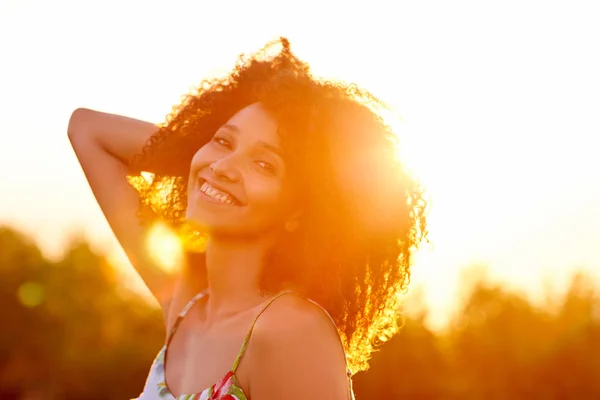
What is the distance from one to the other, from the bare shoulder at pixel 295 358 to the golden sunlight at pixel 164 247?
1.18 metres

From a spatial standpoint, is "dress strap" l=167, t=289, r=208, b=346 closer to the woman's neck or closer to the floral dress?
the floral dress

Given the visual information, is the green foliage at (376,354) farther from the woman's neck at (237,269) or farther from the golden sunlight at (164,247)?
the woman's neck at (237,269)

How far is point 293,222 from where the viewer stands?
137 inches

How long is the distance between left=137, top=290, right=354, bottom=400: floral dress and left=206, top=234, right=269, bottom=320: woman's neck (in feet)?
0.96

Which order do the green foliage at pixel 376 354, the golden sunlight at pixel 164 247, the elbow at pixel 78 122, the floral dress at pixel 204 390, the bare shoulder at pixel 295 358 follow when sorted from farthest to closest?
the green foliage at pixel 376 354 < the elbow at pixel 78 122 < the golden sunlight at pixel 164 247 < the floral dress at pixel 204 390 < the bare shoulder at pixel 295 358

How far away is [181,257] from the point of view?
4035 mm

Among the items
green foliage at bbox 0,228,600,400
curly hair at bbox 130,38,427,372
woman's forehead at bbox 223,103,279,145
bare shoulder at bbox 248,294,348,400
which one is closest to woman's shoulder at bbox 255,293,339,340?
bare shoulder at bbox 248,294,348,400

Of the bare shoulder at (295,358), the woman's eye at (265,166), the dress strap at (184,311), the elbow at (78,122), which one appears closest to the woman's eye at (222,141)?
the woman's eye at (265,166)

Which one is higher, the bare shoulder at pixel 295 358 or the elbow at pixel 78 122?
the elbow at pixel 78 122

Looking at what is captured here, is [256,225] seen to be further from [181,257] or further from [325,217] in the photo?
[181,257]

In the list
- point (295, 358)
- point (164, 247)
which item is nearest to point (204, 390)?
point (295, 358)

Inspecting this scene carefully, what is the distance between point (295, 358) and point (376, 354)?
59.8ft

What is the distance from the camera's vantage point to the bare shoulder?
9.25ft

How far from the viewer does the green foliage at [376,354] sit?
21250mm
